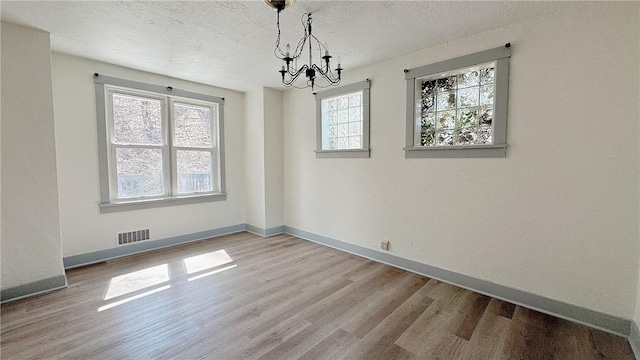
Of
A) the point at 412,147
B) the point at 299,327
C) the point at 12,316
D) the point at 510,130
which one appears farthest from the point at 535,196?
the point at 12,316

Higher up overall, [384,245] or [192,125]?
[192,125]

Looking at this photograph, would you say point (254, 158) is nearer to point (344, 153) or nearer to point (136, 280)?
point (344, 153)

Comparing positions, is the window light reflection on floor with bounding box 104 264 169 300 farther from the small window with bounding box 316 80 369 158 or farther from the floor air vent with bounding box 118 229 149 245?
the small window with bounding box 316 80 369 158

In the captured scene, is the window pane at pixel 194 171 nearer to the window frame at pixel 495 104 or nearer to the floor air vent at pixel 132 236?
the floor air vent at pixel 132 236

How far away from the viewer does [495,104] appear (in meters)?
2.45

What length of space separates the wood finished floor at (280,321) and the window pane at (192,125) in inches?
77.7

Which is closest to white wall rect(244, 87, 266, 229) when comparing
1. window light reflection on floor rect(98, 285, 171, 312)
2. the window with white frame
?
the window with white frame

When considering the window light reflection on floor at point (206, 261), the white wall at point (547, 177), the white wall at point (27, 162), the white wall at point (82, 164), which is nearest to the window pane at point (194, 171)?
the white wall at point (82, 164)

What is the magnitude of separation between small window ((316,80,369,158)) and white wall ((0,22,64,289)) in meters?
3.01

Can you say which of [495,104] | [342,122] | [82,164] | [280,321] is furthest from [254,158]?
[495,104]

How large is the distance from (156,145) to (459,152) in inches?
155

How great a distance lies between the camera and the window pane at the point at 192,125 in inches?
160

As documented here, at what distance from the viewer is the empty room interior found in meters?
1.94

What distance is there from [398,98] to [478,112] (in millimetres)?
862
